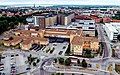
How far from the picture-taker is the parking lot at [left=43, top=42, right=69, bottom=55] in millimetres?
12432

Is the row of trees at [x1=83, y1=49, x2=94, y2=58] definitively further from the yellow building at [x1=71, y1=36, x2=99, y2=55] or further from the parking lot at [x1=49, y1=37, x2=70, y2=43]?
the parking lot at [x1=49, y1=37, x2=70, y2=43]

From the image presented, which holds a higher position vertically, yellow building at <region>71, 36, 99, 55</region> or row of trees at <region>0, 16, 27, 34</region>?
row of trees at <region>0, 16, 27, 34</region>

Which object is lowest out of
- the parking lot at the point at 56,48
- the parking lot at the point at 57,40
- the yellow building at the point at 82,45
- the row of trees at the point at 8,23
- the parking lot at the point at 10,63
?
the parking lot at the point at 10,63

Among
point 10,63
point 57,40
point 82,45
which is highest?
point 82,45

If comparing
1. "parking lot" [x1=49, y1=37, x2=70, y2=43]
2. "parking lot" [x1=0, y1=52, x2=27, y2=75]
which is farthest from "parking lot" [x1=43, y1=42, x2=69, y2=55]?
"parking lot" [x1=0, y1=52, x2=27, y2=75]

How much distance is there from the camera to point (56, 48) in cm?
1334

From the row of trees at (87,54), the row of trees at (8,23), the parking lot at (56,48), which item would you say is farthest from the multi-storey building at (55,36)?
the row of trees at (8,23)

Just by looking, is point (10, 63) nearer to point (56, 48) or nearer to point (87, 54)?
point (56, 48)

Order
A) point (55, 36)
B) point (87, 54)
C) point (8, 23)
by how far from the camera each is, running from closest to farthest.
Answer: point (87, 54) → point (55, 36) → point (8, 23)

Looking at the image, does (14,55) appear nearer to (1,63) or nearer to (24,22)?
(1,63)

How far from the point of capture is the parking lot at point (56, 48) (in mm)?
12432

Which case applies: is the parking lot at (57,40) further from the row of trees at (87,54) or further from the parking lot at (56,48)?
the row of trees at (87,54)

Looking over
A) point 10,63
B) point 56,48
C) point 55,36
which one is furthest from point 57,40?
point 10,63

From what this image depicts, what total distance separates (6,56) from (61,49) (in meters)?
3.60
